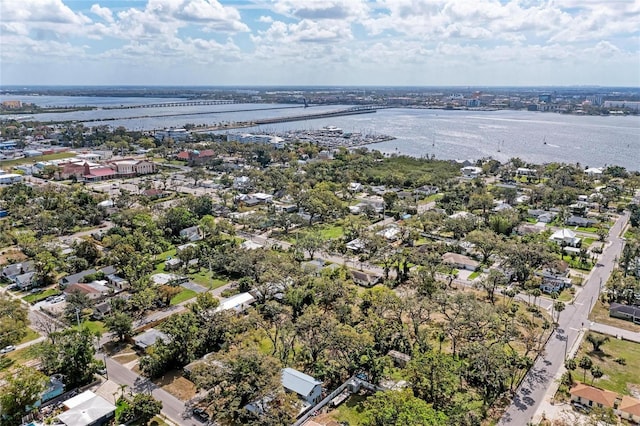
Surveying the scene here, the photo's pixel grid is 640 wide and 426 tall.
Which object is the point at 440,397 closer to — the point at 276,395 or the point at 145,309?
the point at 276,395

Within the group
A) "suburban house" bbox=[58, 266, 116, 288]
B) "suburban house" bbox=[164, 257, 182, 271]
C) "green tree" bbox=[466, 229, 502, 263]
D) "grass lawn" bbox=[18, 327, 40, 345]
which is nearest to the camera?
"grass lawn" bbox=[18, 327, 40, 345]

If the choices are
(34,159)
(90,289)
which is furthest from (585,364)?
(34,159)

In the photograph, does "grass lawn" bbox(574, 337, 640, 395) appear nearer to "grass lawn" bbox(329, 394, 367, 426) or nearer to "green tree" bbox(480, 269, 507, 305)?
"green tree" bbox(480, 269, 507, 305)

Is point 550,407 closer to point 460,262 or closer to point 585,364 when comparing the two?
point 585,364

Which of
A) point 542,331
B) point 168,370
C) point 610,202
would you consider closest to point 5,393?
point 168,370

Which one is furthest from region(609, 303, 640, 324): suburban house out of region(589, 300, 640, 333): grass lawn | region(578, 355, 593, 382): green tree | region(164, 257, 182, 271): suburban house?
region(164, 257, 182, 271): suburban house

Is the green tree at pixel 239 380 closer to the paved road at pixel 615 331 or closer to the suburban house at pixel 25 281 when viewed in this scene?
the paved road at pixel 615 331
